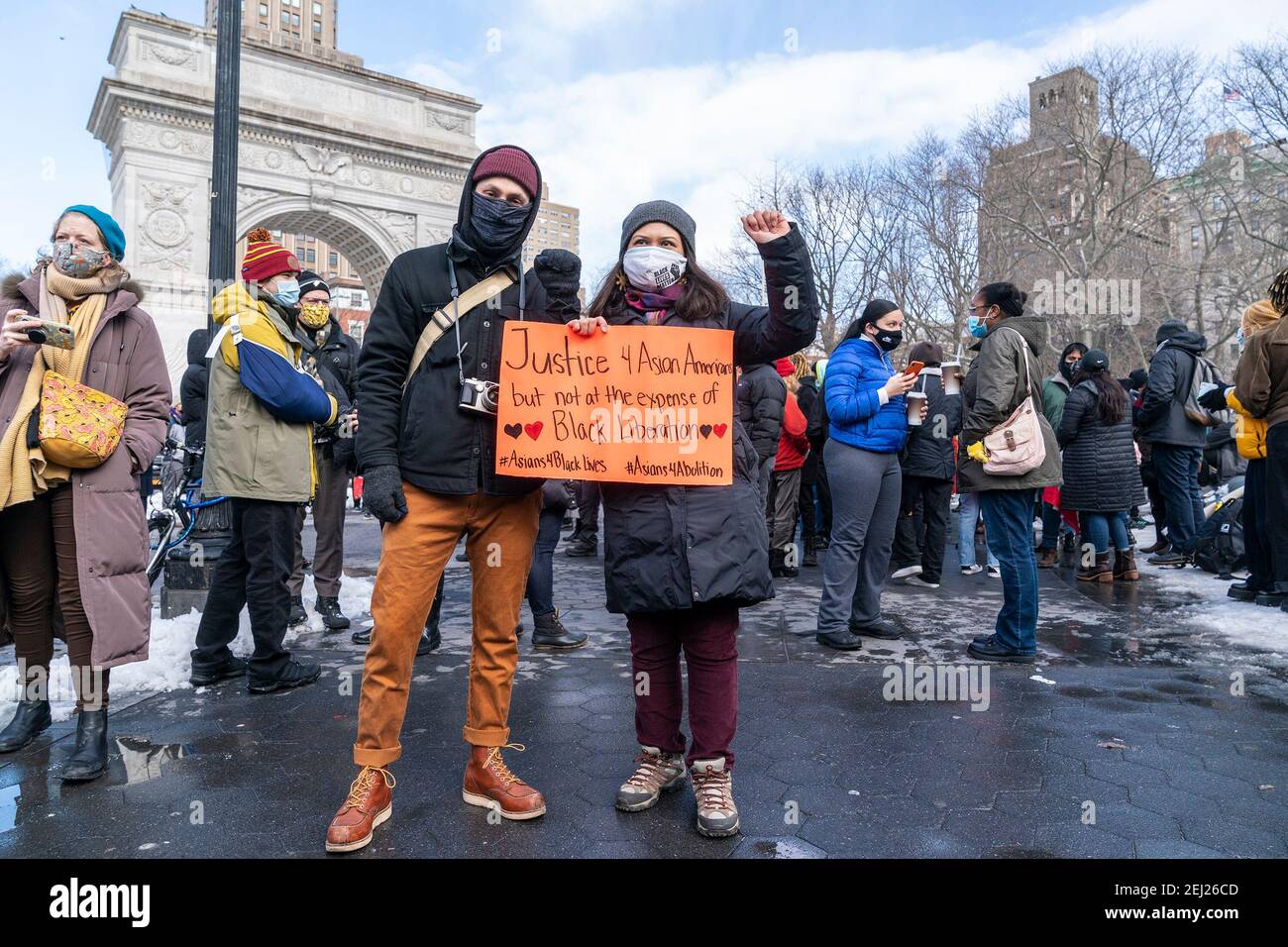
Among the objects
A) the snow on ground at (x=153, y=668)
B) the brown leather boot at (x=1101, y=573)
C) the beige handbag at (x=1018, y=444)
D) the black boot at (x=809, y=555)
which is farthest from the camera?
the black boot at (x=809, y=555)

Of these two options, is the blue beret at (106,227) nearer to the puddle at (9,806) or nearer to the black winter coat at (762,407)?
the puddle at (9,806)

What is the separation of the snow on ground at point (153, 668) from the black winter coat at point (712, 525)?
8.74 ft

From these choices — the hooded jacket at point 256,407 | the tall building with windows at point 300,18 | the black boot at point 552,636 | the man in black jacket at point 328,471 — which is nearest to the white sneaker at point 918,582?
the black boot at point 552,636

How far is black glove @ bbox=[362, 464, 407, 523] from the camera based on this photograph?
2.74 metres

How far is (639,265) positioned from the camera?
2949 mm

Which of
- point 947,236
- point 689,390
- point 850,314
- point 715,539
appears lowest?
point 715,539

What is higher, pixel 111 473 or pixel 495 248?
pixel 495 248

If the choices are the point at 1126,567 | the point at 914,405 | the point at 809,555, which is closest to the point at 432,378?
the point at 914,405

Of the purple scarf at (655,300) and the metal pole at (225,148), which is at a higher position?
the metal pole at (225,148)

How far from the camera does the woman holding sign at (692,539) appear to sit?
9.14 ft
